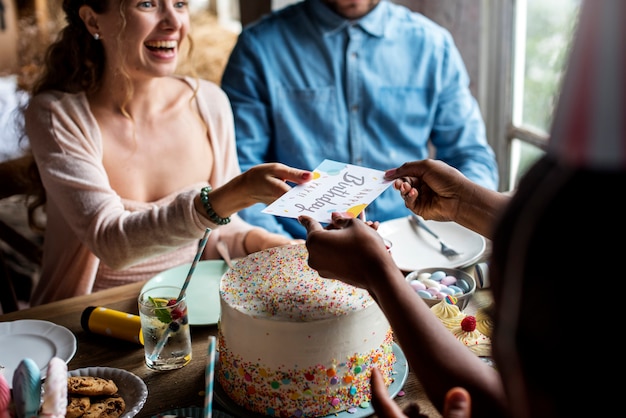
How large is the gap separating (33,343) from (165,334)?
28cm

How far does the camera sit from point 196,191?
1.58 m

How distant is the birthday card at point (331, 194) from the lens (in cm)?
122

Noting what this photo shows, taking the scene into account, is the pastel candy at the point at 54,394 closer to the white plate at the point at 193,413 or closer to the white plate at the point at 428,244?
the white plate at the point at 193,413

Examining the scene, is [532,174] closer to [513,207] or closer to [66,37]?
[513,207]

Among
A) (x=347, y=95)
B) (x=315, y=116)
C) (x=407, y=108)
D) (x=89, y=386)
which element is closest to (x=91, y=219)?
(x=89, y=386)

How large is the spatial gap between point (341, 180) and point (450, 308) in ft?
1.02

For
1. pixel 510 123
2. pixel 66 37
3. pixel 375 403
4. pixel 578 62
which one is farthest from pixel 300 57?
pixel 578 62

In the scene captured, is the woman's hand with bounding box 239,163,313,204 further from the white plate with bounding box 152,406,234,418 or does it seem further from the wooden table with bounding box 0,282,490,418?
the white plate with bounding box 152,406,234,418

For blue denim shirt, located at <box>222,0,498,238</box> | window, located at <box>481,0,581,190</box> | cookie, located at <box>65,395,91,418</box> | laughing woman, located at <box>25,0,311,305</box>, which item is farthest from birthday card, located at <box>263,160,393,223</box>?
window, located at <box>481,0,581,190</box>

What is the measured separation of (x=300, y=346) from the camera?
104 centimetres

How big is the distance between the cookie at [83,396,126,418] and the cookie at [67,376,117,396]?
13 millimetres

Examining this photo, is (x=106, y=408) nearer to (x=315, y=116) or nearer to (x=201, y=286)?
(x=201, y=286)

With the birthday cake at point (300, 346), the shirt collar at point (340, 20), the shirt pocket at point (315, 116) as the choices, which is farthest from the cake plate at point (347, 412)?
the shirt collar at point (340, 20)

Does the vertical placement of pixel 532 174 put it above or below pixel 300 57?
above
